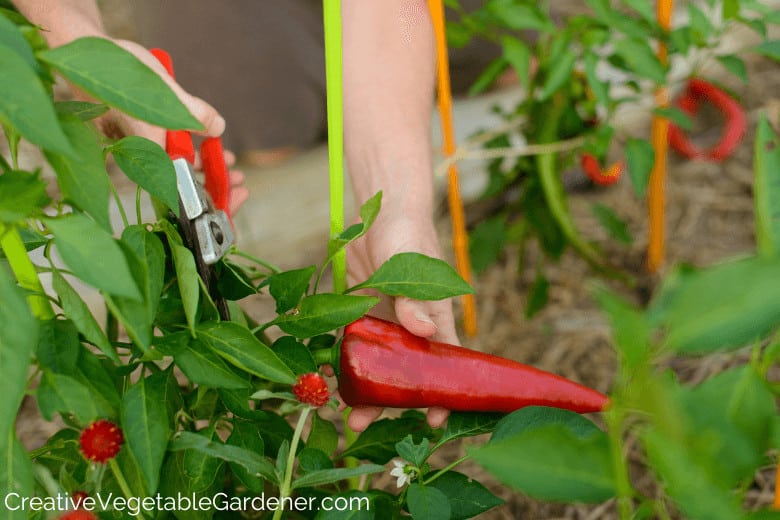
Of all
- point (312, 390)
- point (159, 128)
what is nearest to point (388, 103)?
point (159, 128)

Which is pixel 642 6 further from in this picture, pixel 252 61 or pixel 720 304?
pixel 252 61

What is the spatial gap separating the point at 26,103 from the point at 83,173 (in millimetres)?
71

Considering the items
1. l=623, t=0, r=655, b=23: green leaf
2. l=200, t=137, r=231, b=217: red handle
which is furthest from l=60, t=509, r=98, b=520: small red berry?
l=623, t=0, r=655, b=23: green leaf

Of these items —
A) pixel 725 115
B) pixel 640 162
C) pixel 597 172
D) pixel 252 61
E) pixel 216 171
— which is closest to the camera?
pixel 216 171

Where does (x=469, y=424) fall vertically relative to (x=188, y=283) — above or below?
below

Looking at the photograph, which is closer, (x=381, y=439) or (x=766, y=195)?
(x=766, y=195)

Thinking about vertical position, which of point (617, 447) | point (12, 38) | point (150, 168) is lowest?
point (617, 447)

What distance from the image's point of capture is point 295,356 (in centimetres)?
66

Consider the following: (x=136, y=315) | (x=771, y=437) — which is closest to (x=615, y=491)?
(x=771, y=437)

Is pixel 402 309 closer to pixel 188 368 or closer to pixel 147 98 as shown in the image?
pixel 188 368

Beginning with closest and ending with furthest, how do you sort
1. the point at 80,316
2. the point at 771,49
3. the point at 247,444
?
the point at 80,316
the point at 247,444
the point at 771,49

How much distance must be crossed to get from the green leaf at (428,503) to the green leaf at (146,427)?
194 millimetres

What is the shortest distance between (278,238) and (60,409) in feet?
3.92

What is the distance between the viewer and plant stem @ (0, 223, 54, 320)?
544 mm
